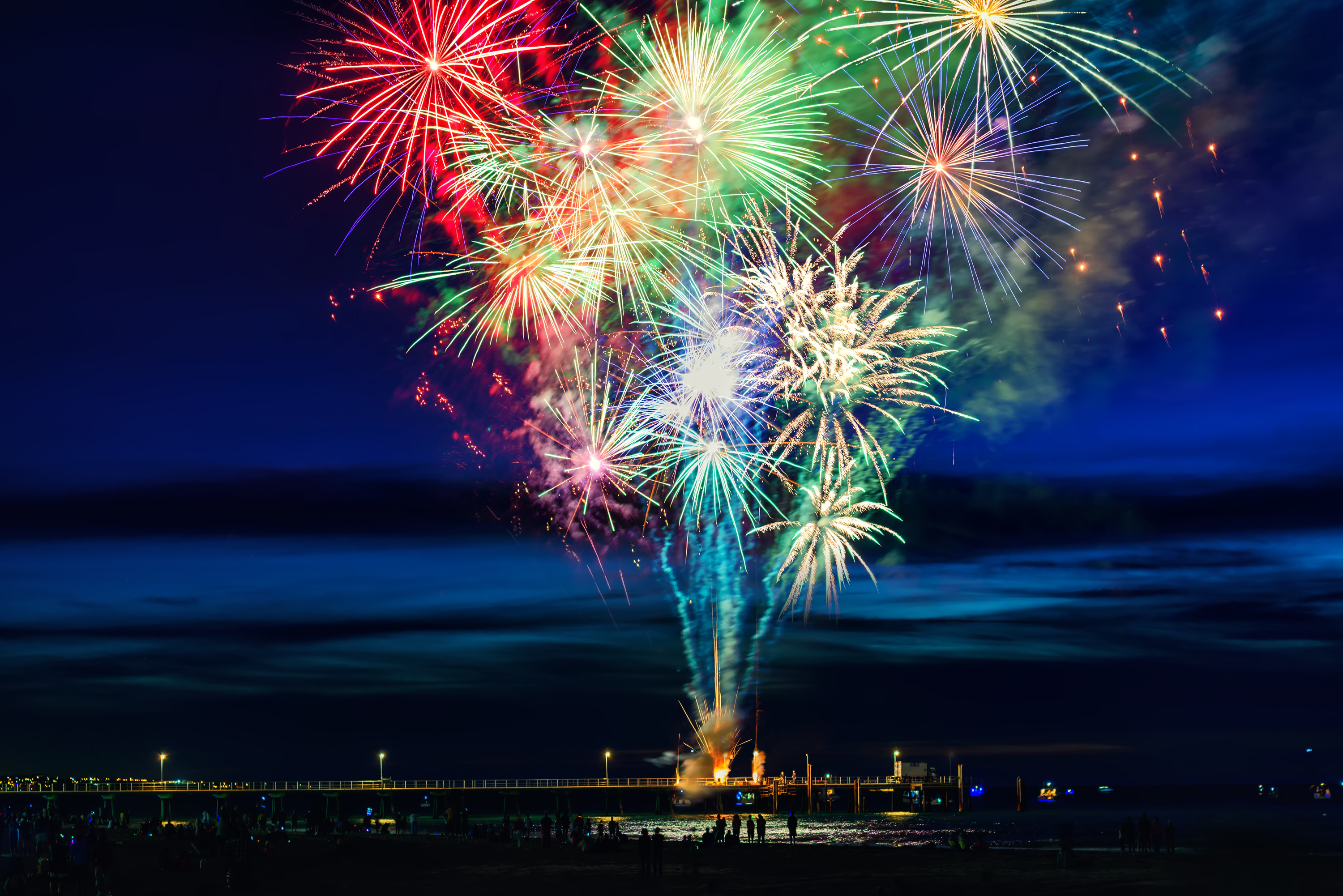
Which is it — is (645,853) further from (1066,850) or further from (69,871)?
(69,871)

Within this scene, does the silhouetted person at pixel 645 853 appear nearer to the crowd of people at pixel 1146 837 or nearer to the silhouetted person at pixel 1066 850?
the silhouetted person at pixel 1066 850

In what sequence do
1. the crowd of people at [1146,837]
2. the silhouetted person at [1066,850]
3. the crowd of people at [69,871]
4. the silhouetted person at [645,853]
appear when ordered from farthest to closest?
the crowd of people at [1146,837], the silhouetted person at [1066,850], the silhouetted person at [645,853], the crowd of people at [69,871]

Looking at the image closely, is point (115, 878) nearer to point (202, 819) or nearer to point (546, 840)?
point (546, 840)

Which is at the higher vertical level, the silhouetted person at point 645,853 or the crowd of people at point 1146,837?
the silhouetted person at point 645,853

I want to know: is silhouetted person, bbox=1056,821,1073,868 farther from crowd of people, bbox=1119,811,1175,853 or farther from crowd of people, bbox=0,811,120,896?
crowd of people, bbox=0,811,120,896

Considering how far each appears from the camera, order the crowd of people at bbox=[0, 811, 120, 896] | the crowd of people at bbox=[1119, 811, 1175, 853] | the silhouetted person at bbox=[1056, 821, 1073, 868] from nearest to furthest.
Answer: the crowd of people at bbox=[0, 811, 120, 896], the silhouetted person at bbox=[1056, 821, 1073, 868], the crowd of people at bbox=[1119, 811, 1175, 853]

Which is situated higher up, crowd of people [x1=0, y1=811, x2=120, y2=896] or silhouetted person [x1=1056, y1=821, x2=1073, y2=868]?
crowd of people [x1=0, y1=811, x2=120, y2=896]

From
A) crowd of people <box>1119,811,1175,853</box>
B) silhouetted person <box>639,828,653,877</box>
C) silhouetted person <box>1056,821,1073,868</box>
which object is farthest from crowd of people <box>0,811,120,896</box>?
crowd of people <box>1119,811,1175,853</box>

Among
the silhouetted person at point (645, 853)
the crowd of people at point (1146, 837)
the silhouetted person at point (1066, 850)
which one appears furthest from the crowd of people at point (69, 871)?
the crowd of people at point (1146, 837)

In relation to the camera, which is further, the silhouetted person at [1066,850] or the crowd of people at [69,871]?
the silhouetted person at [1066,850]

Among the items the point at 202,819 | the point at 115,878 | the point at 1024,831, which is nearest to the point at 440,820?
the point at 202,819

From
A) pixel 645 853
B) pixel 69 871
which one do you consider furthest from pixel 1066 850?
pixel 69 871
